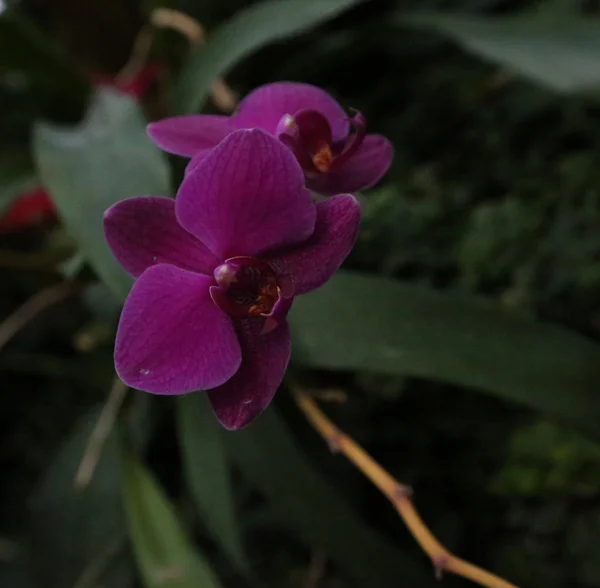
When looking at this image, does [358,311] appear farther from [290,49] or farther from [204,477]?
[290,49]

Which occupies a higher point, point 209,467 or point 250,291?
point 250,291

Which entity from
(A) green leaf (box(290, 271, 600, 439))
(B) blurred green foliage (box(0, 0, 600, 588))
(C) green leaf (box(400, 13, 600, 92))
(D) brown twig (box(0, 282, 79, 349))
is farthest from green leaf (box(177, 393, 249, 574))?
(C) green leaf (box(400, 13, 600, 92))

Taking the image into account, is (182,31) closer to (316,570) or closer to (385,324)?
(385,324)

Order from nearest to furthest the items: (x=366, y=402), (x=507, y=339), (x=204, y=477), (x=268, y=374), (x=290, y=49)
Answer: (x=268, y=374)
(x=507, y=339)
(x=204, y=477)
(x=366, y=402)
(x=290, y=49)

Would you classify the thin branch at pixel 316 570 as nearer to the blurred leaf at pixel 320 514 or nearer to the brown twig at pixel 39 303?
the blurred leaf at pixel 320 514

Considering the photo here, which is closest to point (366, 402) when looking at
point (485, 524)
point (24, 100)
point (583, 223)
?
point (485, 524)

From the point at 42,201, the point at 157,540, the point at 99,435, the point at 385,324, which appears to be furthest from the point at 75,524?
the point at 385,324

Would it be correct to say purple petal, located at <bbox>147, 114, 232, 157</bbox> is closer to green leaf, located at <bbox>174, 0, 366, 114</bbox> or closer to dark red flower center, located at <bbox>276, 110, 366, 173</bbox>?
dark red flower center, located at <bbox>276, 110, 366, 173</bbox>
